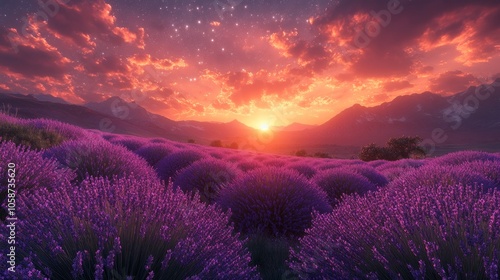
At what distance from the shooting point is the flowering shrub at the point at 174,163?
8336 millimetres

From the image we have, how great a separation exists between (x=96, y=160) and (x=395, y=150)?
148ft

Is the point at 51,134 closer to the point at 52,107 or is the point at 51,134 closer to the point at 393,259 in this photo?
the point at 393,259

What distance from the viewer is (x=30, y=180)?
3289 millimetres

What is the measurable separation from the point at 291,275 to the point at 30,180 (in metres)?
2.98

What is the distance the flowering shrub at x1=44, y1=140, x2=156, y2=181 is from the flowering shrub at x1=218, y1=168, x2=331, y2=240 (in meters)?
1.67

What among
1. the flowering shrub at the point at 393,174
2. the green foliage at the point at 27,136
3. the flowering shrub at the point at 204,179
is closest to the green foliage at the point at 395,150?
the flowering shrub at the point at 393,174

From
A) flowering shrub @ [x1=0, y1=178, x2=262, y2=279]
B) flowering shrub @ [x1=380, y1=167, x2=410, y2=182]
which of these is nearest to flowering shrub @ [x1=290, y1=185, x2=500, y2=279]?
flowering shrub @ [x1=0, y1=178, x2=262, y2=279]

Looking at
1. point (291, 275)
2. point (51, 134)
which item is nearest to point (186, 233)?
point (291, 275)

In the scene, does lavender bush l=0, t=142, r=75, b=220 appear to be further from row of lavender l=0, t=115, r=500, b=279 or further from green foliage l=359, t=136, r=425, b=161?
green foliage l=359, t=136, r=425, b=161

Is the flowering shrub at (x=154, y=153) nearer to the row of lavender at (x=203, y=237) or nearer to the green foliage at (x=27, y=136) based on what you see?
the green foliage at (x=27, y=136)

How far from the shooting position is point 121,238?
192 cm

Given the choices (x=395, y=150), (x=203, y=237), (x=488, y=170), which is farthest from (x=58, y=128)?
(x=395, y=150)

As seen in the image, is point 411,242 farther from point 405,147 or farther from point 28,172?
point 405,147

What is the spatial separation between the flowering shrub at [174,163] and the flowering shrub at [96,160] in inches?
101
